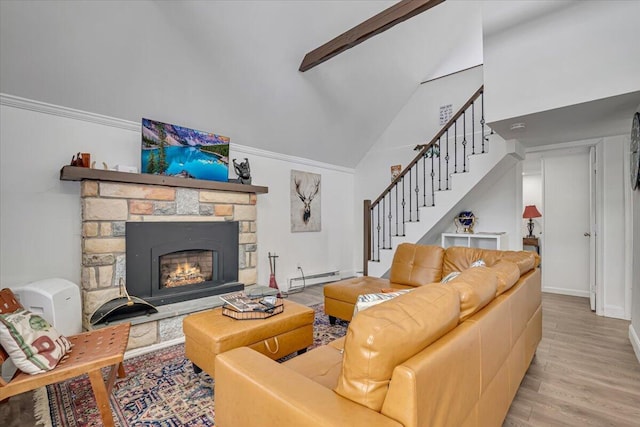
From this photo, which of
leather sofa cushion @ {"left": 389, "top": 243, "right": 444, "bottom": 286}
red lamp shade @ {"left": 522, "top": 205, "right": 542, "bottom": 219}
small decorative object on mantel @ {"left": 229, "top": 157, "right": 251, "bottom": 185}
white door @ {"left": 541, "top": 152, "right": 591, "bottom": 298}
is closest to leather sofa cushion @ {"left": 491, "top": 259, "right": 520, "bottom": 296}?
leather sofa cushion @ {"left": 389, "top": 243, "right": 444, "bottom": 286}

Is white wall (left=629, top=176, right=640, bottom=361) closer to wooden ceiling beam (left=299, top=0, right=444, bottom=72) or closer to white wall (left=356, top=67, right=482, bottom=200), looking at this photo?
wooden ceiling beam (left=299, top=0, right=444, bottom=72)

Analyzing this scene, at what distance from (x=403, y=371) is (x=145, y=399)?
6.44 feet

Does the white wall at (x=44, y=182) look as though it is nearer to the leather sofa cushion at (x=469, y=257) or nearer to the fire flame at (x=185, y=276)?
the fire flame at (x=185, y=276)

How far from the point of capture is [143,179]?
3133mm

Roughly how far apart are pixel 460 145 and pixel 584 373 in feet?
12.0

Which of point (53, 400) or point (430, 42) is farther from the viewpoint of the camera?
point (430, 42)

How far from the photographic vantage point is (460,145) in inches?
203

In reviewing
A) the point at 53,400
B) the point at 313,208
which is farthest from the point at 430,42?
the point at 53,400

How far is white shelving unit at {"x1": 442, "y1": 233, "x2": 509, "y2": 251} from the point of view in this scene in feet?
14.3

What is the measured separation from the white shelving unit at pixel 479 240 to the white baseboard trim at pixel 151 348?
396cm

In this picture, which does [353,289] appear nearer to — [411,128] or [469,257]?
[469,257]

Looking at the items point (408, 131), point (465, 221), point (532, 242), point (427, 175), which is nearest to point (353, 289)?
point (465, 221)

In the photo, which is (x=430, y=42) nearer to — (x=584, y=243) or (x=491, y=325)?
(x=584, y=243)

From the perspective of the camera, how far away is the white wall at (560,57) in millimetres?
2424
